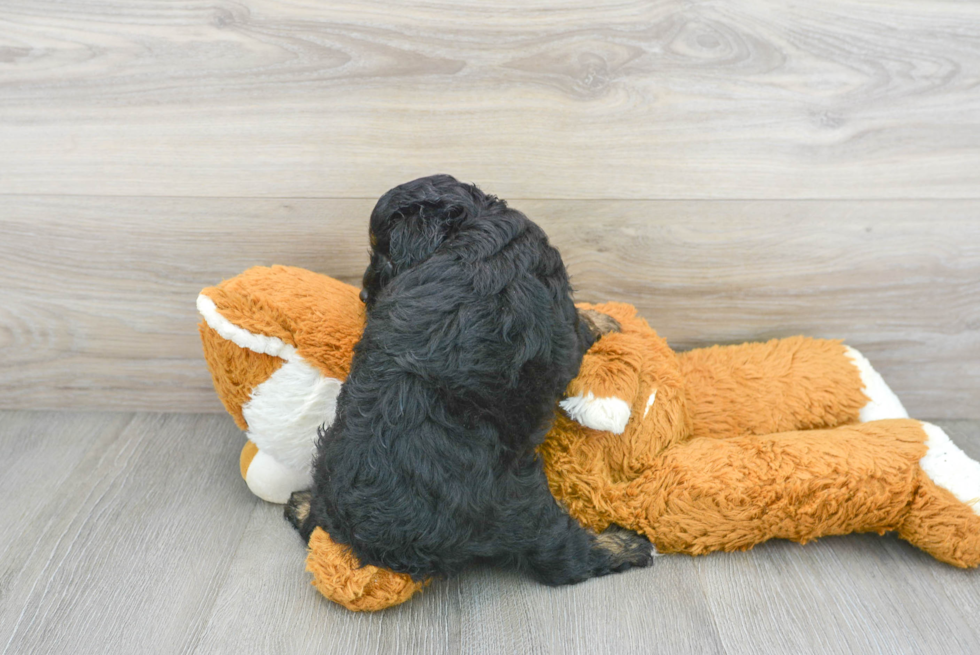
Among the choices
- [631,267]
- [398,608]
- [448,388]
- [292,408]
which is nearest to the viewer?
[448,388]

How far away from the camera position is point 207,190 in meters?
Result: 1.26

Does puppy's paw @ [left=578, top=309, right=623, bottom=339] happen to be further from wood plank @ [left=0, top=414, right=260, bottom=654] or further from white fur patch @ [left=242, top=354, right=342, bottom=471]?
wood plank @ [left=0, top=414, right=260, bottom=654]

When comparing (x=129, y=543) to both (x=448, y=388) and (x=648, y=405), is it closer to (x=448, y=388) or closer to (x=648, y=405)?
(x=448, y=388)

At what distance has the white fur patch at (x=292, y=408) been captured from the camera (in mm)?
1054

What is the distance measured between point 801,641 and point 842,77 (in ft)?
2.96

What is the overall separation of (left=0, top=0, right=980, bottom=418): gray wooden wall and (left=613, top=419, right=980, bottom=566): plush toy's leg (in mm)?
359

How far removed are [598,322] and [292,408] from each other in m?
0.49

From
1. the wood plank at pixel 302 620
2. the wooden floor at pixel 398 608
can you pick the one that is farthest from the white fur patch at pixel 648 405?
the wood plank at pixel 302 620

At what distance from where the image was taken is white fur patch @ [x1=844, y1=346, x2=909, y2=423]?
3.89 ft

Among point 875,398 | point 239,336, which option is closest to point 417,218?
point 239,336

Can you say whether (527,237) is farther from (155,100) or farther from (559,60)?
(155,100)

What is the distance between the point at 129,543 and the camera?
42.8 inches

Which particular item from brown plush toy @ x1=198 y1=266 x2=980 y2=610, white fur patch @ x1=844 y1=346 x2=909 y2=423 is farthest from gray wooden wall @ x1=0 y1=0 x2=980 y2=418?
brown plush toy @ x1=198 y1=266 x2=980 y2=610

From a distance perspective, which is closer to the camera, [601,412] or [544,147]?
[601,412]
